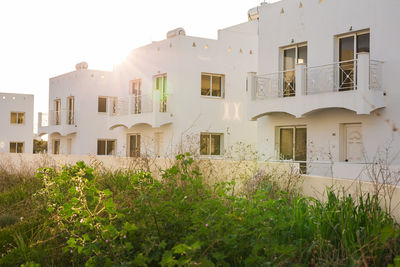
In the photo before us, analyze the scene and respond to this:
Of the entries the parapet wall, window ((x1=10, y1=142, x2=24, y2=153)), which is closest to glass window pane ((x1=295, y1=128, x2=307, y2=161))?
the parapet wall

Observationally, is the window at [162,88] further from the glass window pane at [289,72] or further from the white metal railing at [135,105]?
the glass window pane at [289,72]

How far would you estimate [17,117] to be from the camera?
4188cm

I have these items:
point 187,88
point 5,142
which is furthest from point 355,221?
point 5,142

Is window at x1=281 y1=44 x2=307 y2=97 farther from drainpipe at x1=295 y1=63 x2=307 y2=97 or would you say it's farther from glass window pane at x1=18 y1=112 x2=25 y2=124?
glass window pane at x1=18 y1=112 x2=25 y2=124

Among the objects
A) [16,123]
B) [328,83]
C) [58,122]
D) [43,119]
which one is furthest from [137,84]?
[16,123]

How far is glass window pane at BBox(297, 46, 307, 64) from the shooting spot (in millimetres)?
18156

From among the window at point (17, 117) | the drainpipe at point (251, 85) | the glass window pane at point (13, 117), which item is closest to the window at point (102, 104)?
the window at point (17, 117)

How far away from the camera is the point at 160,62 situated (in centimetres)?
2473

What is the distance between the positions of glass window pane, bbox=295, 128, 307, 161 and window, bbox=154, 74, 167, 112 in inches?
316

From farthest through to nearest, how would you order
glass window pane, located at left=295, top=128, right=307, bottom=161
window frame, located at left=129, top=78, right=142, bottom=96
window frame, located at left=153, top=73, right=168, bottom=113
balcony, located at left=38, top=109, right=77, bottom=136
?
balcony, located at left=38, top=109, right=77, bottom=136, window frame, located at left=129, top=78, right=142, bottom=96, window frame, located at left=153, top=73, right=168, bottom=113, glass window pane, located at left=295, top=128, right=307, bottom=161

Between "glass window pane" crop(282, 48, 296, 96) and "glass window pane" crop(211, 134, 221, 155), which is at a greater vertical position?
"glass window pane" crop(282, 48, 296, 96)

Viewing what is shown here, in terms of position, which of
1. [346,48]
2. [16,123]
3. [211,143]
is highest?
[346,48]

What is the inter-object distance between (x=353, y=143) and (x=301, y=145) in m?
2.24

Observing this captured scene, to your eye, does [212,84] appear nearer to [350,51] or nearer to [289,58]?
[289,58]
